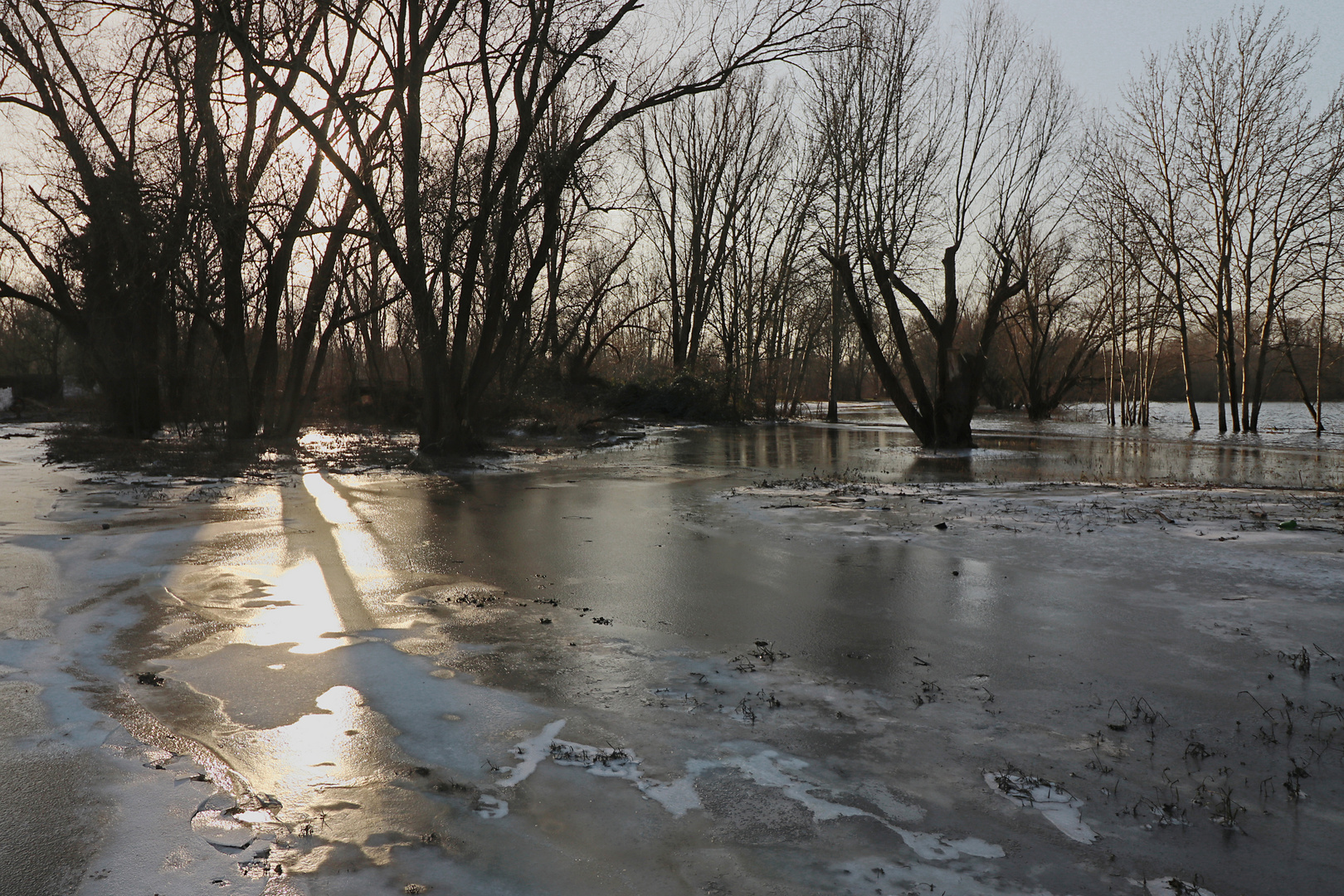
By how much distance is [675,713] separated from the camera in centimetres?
398

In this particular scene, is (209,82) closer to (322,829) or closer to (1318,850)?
(322,829)

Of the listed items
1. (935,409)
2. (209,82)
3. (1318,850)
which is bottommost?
(1318,850)

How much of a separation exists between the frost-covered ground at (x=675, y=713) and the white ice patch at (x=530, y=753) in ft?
0.06

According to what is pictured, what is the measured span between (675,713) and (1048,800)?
1.57 meters

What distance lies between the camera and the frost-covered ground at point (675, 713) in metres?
2.79

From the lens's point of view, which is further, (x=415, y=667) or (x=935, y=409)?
(x=935, y=409)

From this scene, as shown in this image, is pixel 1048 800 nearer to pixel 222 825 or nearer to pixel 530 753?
pixel 530 753

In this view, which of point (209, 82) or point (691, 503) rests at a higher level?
point (209, 82)

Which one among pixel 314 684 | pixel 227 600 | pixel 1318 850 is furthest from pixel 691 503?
pixel 1318 850

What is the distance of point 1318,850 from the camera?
2.82 meters

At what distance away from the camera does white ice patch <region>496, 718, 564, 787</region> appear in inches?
131

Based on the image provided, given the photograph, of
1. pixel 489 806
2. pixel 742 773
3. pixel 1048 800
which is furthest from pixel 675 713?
pixel 1048 800

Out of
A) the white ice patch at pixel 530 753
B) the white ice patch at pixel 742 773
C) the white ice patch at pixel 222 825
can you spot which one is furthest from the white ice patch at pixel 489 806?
the white ice patch at pixel 222 825

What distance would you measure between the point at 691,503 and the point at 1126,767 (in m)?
7.64
